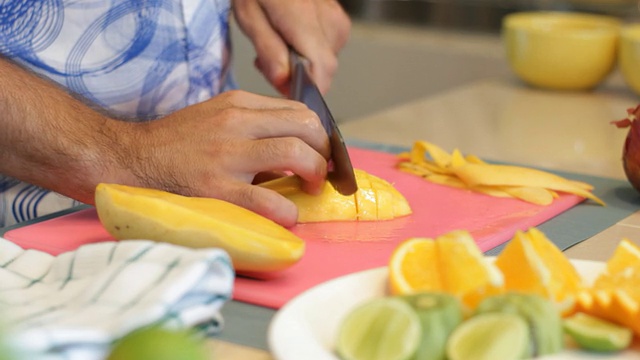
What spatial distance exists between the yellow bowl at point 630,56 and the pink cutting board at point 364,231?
3.23 feet

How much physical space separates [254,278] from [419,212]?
1.33 ft

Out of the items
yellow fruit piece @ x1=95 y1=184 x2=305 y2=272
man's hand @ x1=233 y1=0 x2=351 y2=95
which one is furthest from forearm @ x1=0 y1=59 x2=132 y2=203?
man's hand @ x1=233 y1=0 x2=351 y2=95

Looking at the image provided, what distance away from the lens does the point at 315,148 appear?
1.31m

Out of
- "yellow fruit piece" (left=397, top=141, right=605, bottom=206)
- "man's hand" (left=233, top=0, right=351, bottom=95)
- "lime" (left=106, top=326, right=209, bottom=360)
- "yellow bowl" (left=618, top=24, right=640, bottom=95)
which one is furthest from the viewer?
"yellow bowl" (left=618, top=24, right=640, bottom=95)

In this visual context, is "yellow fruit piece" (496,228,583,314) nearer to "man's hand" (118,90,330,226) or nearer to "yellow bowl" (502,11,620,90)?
"man's hand" (118,90,330,226)

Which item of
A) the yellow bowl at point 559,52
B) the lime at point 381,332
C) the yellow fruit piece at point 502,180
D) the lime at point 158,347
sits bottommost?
the yellow bowl at point 559,52

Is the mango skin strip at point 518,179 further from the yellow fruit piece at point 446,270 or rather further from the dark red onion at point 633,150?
the yellow fruit piece at point 446,270

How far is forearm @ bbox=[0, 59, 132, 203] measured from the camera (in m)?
1.28

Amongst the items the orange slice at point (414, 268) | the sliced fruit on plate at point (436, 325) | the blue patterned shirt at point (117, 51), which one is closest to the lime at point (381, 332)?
the sliced fruit on plate at point (436, 325)

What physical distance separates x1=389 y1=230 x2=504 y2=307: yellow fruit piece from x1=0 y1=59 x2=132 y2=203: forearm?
0.49 m

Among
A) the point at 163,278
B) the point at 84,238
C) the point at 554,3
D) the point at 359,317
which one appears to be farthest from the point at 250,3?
the point at 554,3

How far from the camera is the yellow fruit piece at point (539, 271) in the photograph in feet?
2.81

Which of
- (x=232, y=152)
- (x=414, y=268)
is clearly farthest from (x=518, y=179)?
(x=414, y=268)

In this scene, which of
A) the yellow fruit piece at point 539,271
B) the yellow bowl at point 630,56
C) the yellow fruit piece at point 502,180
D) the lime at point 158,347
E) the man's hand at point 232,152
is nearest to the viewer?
the lime at point 158,347
